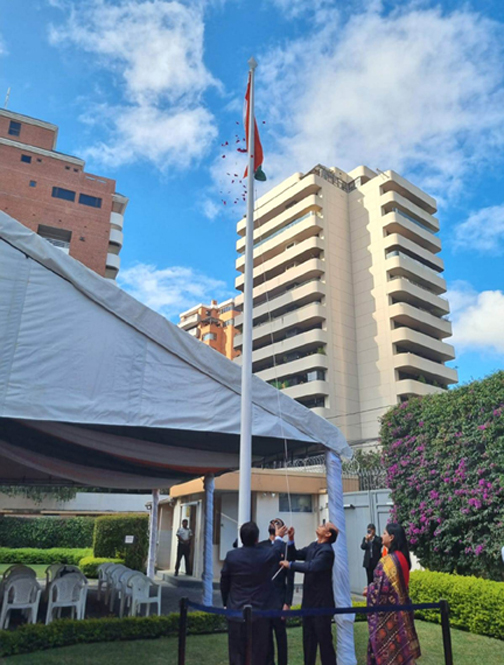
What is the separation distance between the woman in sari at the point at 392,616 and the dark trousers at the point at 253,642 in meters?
1.21

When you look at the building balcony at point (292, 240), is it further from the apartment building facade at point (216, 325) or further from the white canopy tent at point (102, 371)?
the white canopy tent at point (102, 371)

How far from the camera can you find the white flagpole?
5523 millimetres

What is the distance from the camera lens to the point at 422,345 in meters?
41.6

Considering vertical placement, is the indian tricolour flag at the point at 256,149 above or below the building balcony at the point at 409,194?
below

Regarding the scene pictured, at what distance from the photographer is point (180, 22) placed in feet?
23.9

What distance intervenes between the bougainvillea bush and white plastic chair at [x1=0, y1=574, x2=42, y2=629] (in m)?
7.18

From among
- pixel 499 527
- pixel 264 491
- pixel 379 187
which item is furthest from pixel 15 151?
pixel 499 527

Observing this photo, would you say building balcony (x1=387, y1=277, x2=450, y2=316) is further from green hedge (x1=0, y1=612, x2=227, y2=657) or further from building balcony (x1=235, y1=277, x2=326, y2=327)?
green hedge (x1=0, y1=612, x2=227, y2=657)

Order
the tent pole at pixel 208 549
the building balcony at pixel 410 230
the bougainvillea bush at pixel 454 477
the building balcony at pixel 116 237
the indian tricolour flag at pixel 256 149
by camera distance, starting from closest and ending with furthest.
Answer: the indian tricolour flag at pixel 256 149 → the bougainvillea bush at pixel 454 477 → the tent pole at pixel 208 549 → the building balcony at pixel 410 230 → the building balcony at pixel 116 237

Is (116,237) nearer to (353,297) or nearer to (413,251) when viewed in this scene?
(353,297)

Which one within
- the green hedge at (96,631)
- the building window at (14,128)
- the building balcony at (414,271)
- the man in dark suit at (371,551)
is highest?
the building window at (14,128)

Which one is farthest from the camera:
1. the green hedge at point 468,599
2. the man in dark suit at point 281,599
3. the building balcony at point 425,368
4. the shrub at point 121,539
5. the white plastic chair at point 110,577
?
the building balcony at point 425,368

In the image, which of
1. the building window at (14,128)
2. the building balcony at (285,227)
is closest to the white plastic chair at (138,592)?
the building balcony at (285,227)

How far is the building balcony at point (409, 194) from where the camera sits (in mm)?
45866
